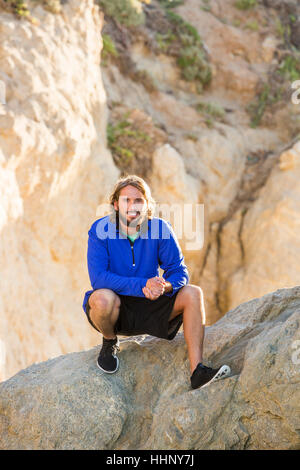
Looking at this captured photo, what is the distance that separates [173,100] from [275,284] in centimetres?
492

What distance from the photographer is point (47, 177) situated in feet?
23.9

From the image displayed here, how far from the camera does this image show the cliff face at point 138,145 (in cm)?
689

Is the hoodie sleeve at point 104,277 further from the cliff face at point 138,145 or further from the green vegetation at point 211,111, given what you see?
the green vegetation at point 211,111

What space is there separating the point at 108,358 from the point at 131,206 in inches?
42.1

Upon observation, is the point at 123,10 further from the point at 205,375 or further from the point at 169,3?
the point at 205,375

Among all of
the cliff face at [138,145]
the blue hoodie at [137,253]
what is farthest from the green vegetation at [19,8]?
the blue hoodie at [137,253]

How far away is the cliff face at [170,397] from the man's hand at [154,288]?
554 mm

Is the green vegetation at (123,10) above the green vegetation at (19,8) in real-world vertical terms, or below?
above

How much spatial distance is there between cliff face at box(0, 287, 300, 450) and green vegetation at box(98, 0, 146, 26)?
9455 millimetres

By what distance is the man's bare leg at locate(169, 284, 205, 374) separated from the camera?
127 inches

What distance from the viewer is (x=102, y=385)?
3334mm

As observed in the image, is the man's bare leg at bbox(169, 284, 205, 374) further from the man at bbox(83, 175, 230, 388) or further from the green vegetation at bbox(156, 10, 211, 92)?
the green vegetation at bbox(156, 10, 211, 92)

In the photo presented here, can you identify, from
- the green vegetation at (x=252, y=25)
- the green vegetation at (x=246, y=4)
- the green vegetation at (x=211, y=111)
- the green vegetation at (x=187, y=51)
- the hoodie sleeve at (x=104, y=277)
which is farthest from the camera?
the green vegetation at (x=246, y=4)

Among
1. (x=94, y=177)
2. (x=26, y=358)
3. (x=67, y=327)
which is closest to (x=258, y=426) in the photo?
(x=26, y=358)
